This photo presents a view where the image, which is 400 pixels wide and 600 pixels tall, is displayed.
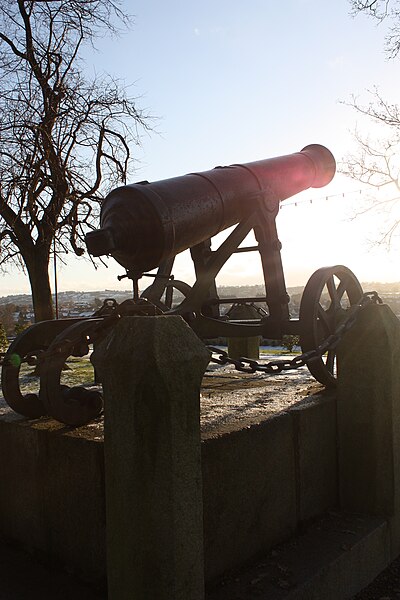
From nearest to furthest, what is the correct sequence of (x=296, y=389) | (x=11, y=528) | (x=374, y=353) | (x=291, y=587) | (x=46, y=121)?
(x=291, y=587) → (x=11, y=528) → (x=374, y=353) → (x=296, y=389) → (x=46, y=121)

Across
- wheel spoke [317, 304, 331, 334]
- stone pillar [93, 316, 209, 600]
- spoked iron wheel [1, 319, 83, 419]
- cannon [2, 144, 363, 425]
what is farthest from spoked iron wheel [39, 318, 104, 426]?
wheel spoke [317, 304, 331, 334]

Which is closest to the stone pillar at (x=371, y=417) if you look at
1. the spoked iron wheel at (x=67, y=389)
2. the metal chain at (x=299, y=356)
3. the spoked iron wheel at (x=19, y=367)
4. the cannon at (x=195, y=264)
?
the metal chain at (x=299, y=356)

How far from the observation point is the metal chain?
3084 mm

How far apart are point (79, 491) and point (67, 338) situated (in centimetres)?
75

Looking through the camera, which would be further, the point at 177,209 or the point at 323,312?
the point at 323,312

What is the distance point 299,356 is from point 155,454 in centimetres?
150

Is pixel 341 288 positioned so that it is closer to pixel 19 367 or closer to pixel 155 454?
pixel 19 367

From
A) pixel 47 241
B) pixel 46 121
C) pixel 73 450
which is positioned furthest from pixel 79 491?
pixel 46 121

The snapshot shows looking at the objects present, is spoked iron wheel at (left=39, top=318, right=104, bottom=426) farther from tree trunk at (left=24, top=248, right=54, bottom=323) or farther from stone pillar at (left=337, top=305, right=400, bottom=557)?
tree trunk at (left=24, top=248, right=54, bottom=323)

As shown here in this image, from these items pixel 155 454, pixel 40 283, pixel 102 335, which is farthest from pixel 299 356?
pixel 40 283

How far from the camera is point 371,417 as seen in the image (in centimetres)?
388

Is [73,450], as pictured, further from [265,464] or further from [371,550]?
[371,550]

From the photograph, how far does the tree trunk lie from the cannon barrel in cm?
430

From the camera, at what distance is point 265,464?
3.35 metres
